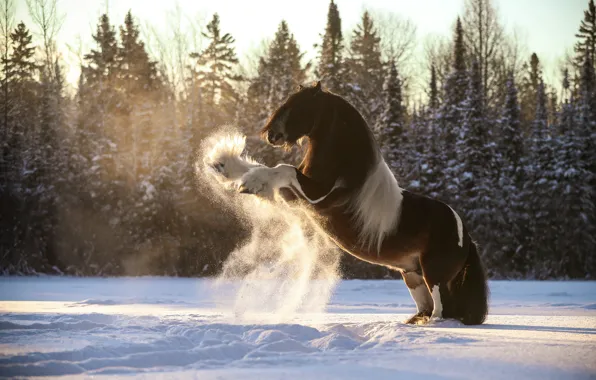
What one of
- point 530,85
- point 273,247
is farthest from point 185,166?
point 530,85

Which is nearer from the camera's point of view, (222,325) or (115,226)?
(222,325)

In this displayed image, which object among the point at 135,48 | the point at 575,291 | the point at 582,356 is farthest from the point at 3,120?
the point at 582,356

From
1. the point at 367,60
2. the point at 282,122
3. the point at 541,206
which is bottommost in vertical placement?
the point at 282,122

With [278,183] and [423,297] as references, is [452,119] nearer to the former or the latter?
[423,297]

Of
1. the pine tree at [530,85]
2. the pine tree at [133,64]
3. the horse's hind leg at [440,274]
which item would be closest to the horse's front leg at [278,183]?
the horse's hind leg at [440,274]

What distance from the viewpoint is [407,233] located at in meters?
6.34

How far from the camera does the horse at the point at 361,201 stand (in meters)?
5.88

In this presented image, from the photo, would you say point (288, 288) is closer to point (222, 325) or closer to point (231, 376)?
point (222, 325)

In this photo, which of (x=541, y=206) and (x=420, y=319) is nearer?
(x=420, y=319)

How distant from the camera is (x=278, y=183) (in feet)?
18.7

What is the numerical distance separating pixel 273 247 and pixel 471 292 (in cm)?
259

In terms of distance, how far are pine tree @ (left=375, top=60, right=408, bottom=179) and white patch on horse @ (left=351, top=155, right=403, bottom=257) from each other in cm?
2274

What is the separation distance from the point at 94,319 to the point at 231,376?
3619mm

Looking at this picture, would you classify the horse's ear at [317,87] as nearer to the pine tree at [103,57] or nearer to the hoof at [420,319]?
the hoof at [420,319]
